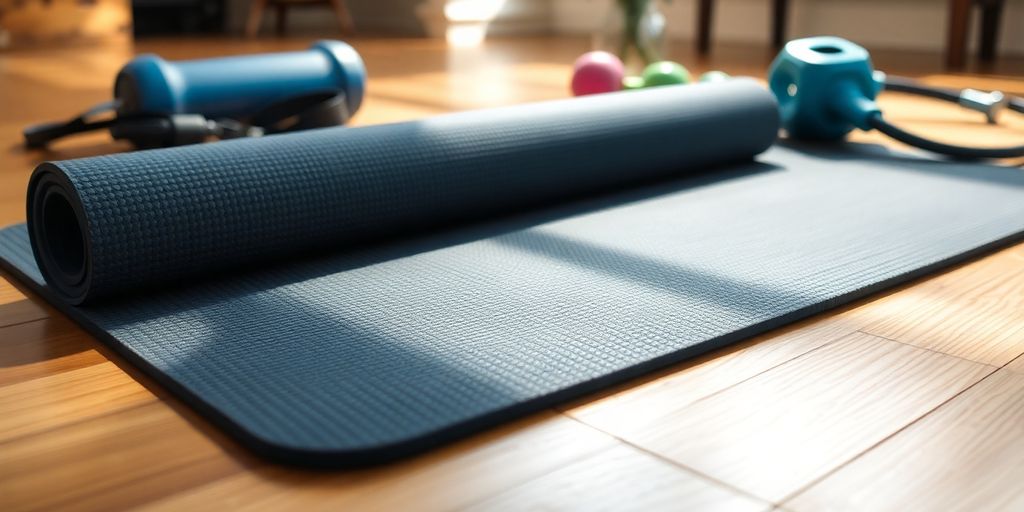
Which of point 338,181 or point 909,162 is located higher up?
point 338,181

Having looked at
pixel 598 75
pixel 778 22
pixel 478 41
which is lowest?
pixel 478 41

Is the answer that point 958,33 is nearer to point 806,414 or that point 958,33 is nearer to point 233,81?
point 233,81

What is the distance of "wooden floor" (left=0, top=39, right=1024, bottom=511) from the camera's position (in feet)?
2.23

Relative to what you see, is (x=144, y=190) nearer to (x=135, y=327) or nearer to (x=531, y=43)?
(x=135, y=327)

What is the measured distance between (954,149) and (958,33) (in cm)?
186

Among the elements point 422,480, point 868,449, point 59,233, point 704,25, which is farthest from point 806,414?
point 704,25

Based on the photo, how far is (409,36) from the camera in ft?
17.3

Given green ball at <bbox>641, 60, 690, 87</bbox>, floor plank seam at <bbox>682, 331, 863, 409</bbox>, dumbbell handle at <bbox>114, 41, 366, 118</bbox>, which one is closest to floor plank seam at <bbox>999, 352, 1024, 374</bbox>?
floor plank seam at <bbox>682, 331, 863, 409</bbox>

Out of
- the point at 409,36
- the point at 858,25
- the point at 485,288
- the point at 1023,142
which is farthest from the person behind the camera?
the point at 409,36

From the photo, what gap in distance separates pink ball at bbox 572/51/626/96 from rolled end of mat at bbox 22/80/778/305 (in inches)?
26.2

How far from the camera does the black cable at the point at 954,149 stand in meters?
1.66

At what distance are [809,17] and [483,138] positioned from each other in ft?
11.4

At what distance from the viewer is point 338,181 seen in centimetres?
120

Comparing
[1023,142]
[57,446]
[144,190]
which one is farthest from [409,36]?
[57,446]
